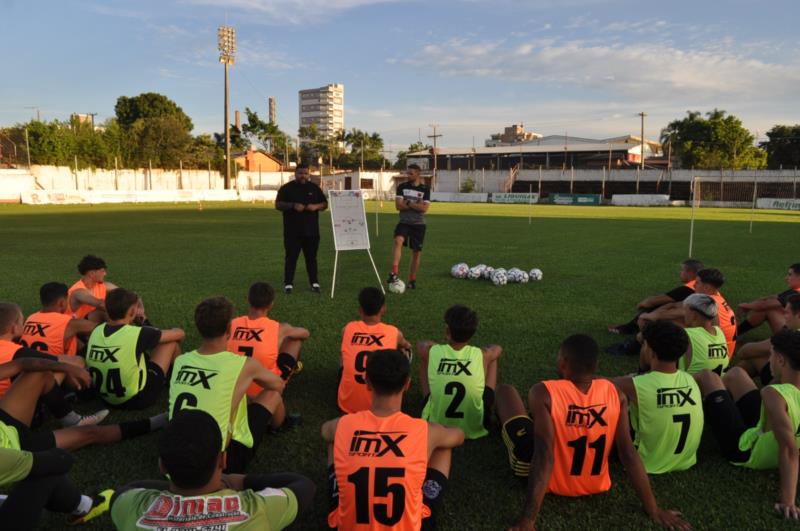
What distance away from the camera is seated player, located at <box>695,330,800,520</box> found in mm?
3367

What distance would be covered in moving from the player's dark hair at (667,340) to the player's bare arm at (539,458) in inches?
35.2

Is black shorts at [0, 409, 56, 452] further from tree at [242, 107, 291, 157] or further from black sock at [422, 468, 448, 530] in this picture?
tree at [242, 107, 291, 157]

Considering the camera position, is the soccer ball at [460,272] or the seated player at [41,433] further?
the soccer ball at [460,272]

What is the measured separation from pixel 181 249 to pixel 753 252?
17279 millimetres

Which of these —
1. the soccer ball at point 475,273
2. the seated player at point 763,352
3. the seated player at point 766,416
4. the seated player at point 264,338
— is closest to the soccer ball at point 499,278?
the soccer ball at point 475,273

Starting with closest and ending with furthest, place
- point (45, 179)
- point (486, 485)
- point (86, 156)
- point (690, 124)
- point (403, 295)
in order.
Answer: point (486, 485), point (403, 295), point (45, 179), point (86, 156), point (690, 124)

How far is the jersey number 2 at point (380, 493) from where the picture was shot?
8.95 ft

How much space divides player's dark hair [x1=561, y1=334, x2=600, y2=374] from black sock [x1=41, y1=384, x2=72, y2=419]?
381 centimetres

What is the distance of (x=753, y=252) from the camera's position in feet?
52.2

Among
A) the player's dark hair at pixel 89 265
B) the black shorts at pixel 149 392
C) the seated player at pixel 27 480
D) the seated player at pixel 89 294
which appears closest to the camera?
the seated player at pixel 27 480

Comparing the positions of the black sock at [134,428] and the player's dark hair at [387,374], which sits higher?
the player's dark hair at [387,374]

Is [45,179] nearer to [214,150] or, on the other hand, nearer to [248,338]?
[214,150]

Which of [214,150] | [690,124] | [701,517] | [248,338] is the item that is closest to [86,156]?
[214,150]

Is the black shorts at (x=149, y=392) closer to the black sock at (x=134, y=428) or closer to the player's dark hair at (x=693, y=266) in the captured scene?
the black sock at (x=134, y=428)
